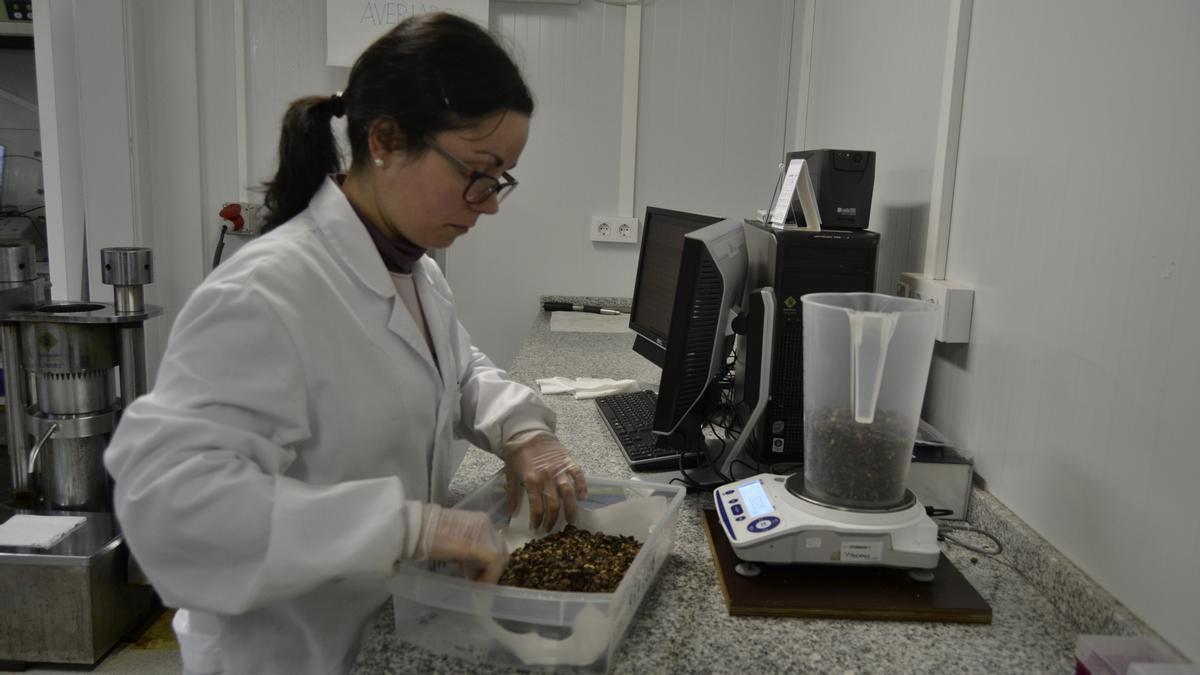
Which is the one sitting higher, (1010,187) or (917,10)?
(917,10)

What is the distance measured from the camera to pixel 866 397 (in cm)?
99

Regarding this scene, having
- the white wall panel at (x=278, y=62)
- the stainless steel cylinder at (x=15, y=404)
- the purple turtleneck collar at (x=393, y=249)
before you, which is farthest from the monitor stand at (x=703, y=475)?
the white wall panel at (x=278, y=62)

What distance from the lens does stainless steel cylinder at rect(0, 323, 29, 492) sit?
2.09 meters

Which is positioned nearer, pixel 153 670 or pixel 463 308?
Answer: pixel 153 670

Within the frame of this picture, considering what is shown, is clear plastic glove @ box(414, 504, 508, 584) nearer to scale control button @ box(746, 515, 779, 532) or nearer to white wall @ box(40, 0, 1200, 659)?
scale control button @ box(746, 515, 779, 532)

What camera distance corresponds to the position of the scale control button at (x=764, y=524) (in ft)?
3.26

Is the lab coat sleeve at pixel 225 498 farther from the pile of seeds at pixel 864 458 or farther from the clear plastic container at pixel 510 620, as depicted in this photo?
the pile of seeds at pixel 864 458

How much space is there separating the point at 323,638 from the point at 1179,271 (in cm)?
105

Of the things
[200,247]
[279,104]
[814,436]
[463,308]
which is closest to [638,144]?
[463,308]

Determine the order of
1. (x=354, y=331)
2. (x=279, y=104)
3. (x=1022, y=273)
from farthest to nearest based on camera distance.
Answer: (x=279, y=104) < (x=1022, y=273) < (x=354, y=331)

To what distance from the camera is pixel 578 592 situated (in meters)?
0.87

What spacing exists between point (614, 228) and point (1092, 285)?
6.90 ft

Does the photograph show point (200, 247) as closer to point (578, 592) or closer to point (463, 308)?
point (463, 308)

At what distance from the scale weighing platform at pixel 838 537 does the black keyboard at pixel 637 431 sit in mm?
337
